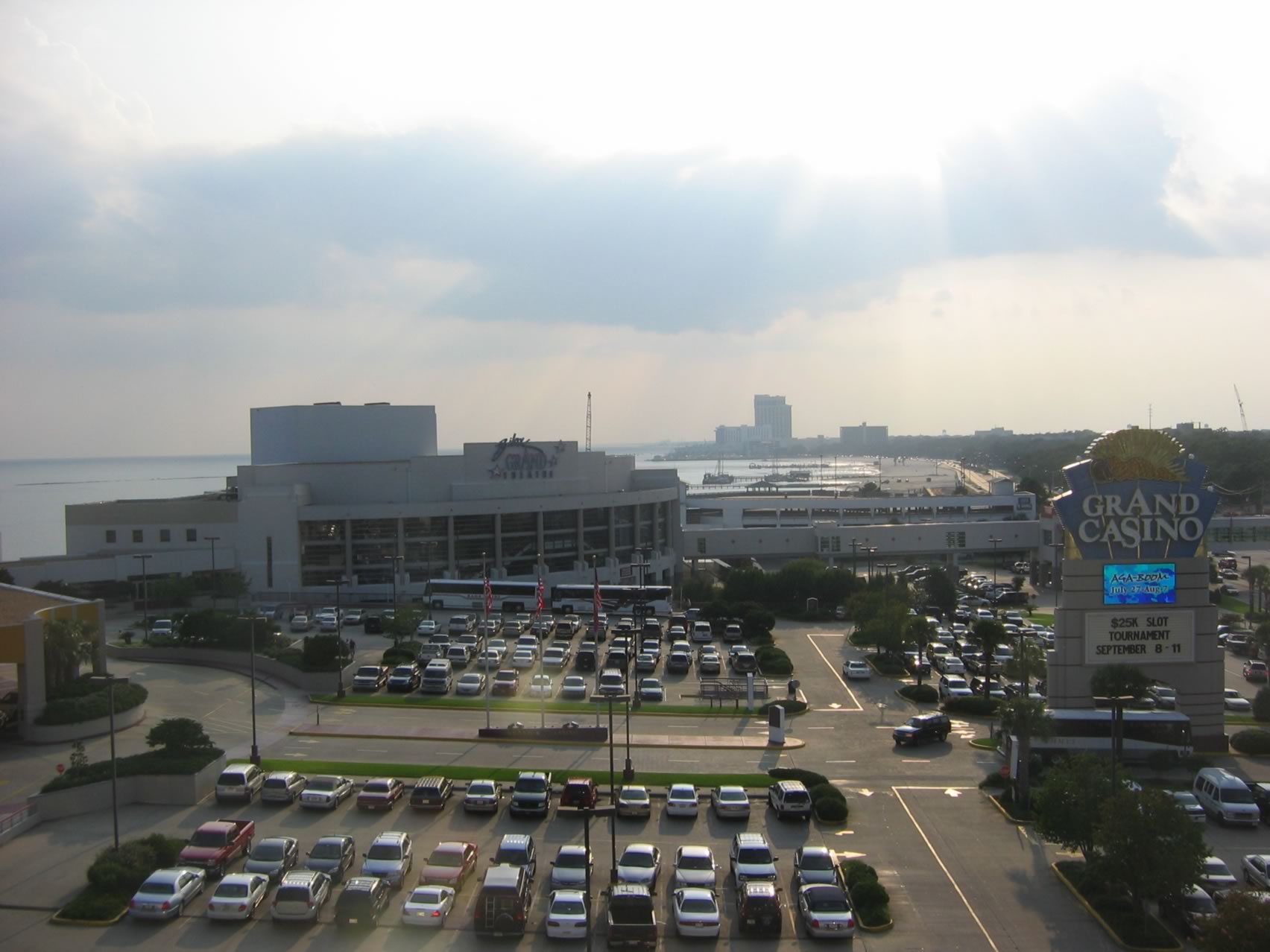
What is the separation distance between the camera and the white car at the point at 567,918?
2039 centimetres

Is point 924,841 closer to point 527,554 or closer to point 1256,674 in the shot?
point 1256,674

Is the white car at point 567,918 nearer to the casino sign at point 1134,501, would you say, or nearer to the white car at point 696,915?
the white car at point 696,915

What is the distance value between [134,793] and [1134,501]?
104 ft

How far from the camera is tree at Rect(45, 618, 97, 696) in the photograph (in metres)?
36.8

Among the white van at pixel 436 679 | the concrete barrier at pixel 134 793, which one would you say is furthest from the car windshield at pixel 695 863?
the white van at pixel 436 679

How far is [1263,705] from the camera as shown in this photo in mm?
39875

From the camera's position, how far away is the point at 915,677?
1837 inches

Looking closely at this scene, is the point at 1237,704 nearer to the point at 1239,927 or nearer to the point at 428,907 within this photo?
the point at 1239,927

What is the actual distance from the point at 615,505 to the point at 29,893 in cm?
6059

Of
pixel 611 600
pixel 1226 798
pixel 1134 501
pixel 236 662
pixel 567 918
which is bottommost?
pixel 1226 798

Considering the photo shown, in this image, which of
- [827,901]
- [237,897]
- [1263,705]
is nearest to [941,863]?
[827,901]

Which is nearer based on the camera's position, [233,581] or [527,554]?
[233,581]

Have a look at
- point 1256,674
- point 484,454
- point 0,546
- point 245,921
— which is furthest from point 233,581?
point 0,546

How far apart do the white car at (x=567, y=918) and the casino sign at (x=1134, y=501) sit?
20753mm
